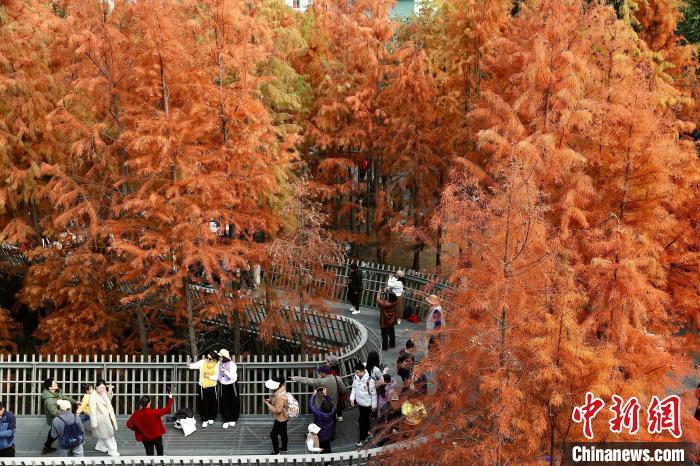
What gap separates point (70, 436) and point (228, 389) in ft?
9.88

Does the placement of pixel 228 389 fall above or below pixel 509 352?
below

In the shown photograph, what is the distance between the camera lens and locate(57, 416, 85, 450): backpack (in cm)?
1315

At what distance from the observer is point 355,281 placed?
2056 centimetres

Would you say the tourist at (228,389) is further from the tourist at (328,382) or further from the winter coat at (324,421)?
the winter coat at (324,421)

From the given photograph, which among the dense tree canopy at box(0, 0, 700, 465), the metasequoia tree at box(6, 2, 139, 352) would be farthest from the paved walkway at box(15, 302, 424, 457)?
the metasequoia tree at box(6, 2, 139, 352)

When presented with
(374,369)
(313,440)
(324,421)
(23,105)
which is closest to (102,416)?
(313,440)

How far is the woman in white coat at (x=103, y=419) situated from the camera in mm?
13375

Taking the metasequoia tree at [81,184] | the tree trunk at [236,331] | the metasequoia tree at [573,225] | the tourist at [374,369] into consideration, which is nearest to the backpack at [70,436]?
the metasequoia tree at [81,184]

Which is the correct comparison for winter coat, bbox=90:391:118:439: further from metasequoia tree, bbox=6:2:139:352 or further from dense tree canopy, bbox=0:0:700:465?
metasequoia tree, bbox=6:2:139:352

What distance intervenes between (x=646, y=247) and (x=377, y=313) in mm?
8564

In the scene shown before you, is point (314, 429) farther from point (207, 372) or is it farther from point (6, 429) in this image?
point (6, 429)

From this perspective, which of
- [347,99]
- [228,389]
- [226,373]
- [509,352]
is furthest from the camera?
[347,99]

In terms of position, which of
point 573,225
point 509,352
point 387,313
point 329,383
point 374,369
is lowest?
point 329,383

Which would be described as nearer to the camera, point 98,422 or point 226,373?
point 98,422
